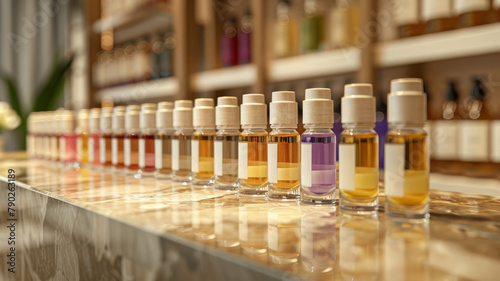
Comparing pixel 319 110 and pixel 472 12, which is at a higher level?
pixel 472 12

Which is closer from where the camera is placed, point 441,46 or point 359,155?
point 359,155

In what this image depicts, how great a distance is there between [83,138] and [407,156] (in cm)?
97

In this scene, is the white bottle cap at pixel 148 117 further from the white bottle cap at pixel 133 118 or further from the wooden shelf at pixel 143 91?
the wooden shelf at pixel 143 91

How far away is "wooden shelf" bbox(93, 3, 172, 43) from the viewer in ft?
7.42

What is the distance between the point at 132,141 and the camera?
39.7 inches

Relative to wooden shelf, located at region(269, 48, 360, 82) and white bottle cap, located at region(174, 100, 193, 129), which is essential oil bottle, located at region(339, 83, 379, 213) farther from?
wooden shelf, located at region(269, 48, 360, 82)

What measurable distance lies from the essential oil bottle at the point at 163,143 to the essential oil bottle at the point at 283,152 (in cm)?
32

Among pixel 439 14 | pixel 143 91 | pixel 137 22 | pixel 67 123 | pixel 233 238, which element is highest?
pixel 137 22

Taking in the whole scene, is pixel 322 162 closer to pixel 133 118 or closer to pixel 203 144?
pixel 203 144

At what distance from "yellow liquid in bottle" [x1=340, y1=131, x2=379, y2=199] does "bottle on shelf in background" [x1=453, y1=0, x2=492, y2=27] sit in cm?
77

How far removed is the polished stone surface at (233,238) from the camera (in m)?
0.36

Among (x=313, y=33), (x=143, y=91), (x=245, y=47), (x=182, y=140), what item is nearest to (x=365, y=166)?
(x=182, y=140)

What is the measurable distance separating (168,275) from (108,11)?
8.34 ft

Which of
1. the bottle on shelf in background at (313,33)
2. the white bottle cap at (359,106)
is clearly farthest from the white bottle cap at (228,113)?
the bottle on shelf in background at (313,33)
